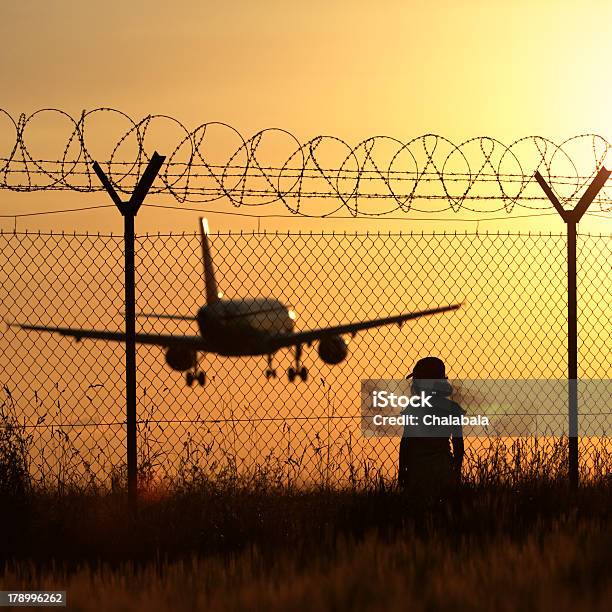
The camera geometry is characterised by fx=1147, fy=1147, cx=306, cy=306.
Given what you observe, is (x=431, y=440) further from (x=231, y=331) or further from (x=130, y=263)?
(x=231, y=331)

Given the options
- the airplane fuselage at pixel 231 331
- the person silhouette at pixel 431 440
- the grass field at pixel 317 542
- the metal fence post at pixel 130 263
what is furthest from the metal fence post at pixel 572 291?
the airplane fuselage at pixel 231 331

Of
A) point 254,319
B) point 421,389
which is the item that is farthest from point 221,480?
point 254,319

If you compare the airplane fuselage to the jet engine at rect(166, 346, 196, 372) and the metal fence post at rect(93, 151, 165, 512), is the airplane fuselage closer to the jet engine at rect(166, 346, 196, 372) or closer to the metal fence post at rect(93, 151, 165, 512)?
the jet engine at rect(166, 346, 196, 372)

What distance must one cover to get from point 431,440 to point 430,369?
0.63m

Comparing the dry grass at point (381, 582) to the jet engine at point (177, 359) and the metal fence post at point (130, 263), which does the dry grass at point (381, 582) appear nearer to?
the metal fence post at point (130, 263)

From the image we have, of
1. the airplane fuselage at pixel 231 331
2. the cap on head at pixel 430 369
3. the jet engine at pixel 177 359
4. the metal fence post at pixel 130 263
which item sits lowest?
the jet engine at pixel 177 359

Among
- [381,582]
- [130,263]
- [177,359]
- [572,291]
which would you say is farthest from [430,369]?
[177,359]

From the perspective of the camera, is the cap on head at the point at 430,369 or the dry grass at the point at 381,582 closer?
the dry grass at the point at 381,582

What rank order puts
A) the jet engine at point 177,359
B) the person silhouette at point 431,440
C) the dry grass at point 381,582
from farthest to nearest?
the jet engine at point 177,359
the person silhouette at point 431,440
the dry grass at point 381,582

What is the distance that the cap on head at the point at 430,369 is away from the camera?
400 inches

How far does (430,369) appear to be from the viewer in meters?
10.2

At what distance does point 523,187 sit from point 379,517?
3814 mm

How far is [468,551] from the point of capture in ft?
22.6

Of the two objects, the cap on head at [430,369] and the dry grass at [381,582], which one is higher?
the cap on head at [430,369]
